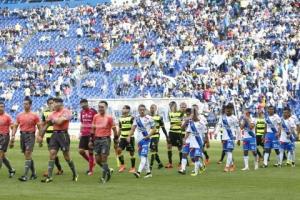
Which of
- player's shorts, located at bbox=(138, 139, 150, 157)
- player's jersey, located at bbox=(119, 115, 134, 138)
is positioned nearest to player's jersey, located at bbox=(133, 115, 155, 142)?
player's shorts, located at bbox=(138, 139, 150, 157)

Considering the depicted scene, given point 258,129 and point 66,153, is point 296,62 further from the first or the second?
point 66,153

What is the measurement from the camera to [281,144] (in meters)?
29.0

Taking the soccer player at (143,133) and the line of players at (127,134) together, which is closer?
the line of players at (127,134)

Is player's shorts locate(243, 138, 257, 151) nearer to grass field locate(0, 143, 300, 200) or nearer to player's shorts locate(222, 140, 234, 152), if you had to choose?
player's shorts locate(222, 140, 234, 152)

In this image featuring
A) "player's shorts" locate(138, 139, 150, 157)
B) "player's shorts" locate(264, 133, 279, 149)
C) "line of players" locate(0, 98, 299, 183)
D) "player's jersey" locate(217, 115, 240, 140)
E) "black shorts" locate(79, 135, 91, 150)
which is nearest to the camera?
"line of players" locate(0, 98, 299, 183)

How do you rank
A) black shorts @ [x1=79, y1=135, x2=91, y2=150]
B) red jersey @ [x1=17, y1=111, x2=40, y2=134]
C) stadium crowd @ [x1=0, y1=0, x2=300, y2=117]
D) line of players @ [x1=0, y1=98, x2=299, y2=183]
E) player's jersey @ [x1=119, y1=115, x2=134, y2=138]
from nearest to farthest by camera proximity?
line of players @ [x1=0, y1=98, x2=299, y2=183] < red jersey @ [x1=17, y1=111, x2=40, y2=134] < black shorts @ [x1=79, y1=135, x2=91, y2=150] < player's jersey @ [x1=119, y1=115, x2=134, y2=138] < stadium crowd @ [x1=0, y1=0, x2=300, y2=117]

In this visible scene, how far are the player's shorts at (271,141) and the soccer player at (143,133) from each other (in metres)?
5.00

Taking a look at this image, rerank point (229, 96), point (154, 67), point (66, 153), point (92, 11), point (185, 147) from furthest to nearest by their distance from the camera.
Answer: point (92, 11), point (154, 67), point (229, 96), point (185, 147), point (66, 153)

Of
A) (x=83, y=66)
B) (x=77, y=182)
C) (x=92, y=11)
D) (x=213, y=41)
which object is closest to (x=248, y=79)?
(x=213, y=41)

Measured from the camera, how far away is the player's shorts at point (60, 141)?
902 inches

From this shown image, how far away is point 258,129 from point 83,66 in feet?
98.0

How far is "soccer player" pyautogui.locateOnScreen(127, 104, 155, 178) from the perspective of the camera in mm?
24548

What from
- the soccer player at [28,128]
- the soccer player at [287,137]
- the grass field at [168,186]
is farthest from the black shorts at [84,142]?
the soccer player at [287,137]

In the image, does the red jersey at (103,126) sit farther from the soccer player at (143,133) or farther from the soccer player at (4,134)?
the soccer player at (4,134)
